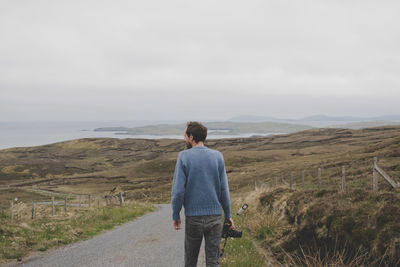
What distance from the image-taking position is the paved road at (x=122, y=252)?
863cm

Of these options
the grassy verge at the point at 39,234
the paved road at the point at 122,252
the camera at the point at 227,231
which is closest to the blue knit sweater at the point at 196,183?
the camera at the point at 227,231

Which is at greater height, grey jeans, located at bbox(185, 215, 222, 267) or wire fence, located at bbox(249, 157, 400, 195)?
grey jeans, located at bbox(185, 215, 222, 267)

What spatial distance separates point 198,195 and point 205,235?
64cm

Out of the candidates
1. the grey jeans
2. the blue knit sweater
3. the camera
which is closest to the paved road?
the camera

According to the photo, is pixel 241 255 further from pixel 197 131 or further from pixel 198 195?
pixel 197 131

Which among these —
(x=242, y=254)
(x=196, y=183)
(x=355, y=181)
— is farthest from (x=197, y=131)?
(x=355, y=181)

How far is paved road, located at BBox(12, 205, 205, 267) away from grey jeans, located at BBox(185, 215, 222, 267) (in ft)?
10.5

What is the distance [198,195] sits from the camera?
5.07m

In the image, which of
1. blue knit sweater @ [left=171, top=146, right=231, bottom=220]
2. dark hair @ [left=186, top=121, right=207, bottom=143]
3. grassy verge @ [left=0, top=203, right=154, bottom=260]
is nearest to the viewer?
blue knit sweater @ [left=171, top=146, right=231, bottom=220]

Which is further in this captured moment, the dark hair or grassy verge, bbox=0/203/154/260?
grassy verge, bbox=0/203/154/260

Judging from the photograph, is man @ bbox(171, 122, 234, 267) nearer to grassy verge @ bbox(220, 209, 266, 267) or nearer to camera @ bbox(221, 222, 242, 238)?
camera @ bbox(221, 222, 242, 238)

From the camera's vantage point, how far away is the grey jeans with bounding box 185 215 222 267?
5.05 metres

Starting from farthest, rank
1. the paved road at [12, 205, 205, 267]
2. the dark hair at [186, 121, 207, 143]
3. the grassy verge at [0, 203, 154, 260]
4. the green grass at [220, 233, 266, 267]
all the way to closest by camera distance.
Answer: the grassy verge at [0, 203, 154, 260], the paved road at [12, 205, 205, 267], the green grass at [220, 233, 266, 267], the dark hair at [186, 121, 207, 143]

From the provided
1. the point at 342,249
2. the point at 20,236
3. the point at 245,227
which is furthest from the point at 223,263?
the point at 20,236
